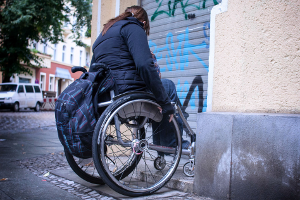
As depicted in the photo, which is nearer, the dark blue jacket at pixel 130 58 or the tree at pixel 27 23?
the dark blue jacket at pixel 130 58

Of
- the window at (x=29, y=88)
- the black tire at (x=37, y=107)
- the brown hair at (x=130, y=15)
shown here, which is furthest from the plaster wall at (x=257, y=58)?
the black tire at (x=37, y=107)

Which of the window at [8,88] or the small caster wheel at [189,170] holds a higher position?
the window at [8,88]

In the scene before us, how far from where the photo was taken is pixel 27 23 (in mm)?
16609

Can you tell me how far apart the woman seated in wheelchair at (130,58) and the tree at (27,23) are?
15.1 meters

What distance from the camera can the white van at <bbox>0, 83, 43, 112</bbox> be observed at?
19.2 metres

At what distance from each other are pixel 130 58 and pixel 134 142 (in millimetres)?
775

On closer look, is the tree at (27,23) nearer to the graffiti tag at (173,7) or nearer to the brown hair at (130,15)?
the graffiti tag at (173,7)

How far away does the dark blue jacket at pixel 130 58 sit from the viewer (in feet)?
8.48

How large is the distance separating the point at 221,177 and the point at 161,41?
10.4 feet

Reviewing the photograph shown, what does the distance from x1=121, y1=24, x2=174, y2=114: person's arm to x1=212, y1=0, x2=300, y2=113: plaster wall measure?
60 centimetres

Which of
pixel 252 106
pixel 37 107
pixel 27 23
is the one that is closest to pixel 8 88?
pixel 37 107

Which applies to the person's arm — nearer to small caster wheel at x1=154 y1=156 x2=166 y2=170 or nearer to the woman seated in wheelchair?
the woman seated in wheelchair

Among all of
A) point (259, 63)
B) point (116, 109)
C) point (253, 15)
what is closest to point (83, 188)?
point (116, 109)

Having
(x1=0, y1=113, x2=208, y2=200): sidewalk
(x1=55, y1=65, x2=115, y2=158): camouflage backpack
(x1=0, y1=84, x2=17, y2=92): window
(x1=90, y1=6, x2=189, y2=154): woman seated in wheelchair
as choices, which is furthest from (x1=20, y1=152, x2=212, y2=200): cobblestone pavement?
(x1=0, y1=84, x2=17, y2=92): window
